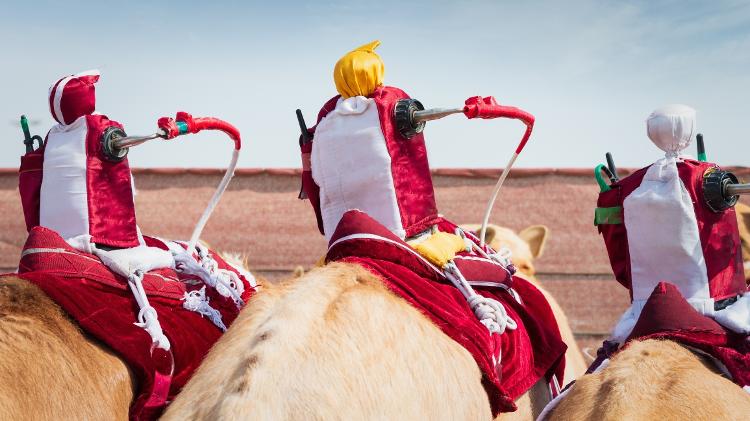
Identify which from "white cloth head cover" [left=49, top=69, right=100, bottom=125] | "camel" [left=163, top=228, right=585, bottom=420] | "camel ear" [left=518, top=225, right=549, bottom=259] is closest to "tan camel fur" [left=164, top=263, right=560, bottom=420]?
"camel" [left=163, top=228, right=585, bottom=420]

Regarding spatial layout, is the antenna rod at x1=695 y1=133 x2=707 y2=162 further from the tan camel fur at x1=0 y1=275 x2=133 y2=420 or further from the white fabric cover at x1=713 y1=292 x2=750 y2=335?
the tan camel fur at x1=0 y1=275 x2=133 y2=420

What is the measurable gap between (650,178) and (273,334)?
1366 mm

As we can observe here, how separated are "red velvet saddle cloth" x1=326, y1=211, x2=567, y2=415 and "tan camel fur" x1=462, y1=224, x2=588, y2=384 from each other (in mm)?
361

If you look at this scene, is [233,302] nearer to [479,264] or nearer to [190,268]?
[190,268]

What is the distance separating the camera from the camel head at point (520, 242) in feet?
13.5

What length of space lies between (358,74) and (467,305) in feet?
2.55

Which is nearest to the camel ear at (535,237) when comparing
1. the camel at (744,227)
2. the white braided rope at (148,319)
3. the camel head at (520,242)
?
the camel head at (520,242)

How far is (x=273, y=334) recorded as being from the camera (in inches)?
69.2

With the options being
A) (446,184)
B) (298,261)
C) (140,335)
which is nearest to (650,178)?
(140,335)

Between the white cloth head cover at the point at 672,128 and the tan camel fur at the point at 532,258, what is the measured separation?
904mm

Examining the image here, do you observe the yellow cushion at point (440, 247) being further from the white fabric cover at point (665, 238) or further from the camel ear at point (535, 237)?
the camel ear at point (535, 237)

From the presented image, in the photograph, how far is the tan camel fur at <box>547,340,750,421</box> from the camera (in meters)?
1.76

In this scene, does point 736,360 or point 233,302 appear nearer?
point 736,360

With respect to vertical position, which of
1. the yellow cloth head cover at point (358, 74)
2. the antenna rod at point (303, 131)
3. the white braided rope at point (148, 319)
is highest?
the yellow cloth head cover at point (358, 74)
